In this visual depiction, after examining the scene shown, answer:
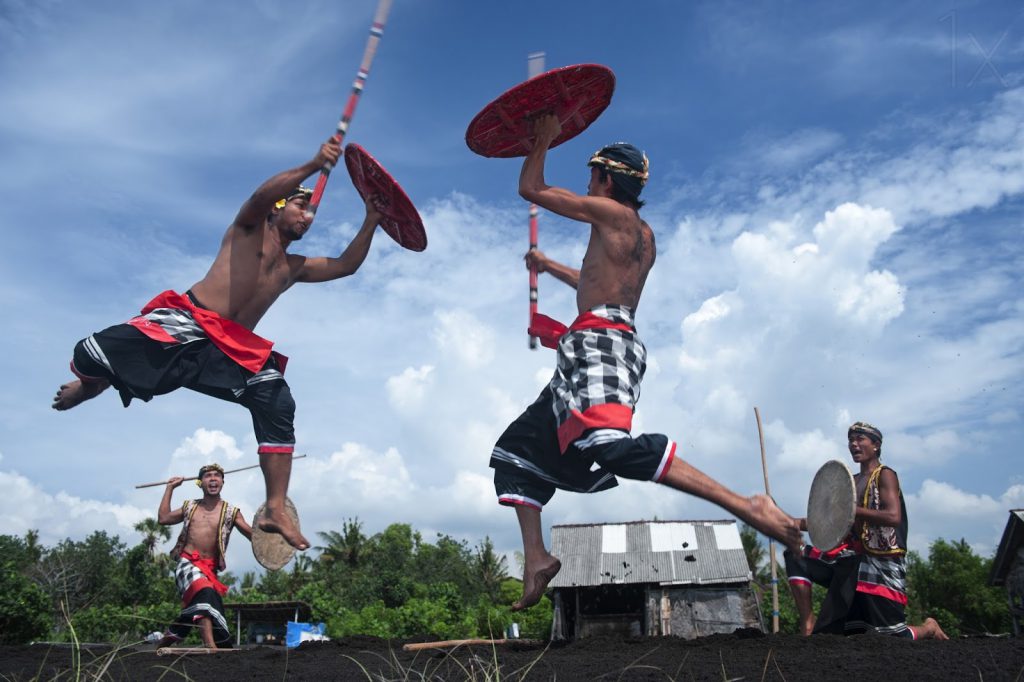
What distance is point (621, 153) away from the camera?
481 centimetres

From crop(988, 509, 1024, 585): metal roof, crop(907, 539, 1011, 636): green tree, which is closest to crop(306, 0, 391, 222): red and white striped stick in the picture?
crop(988, 509, 1024, 585): metal roof

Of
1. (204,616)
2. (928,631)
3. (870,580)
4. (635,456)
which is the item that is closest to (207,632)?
(204,616)

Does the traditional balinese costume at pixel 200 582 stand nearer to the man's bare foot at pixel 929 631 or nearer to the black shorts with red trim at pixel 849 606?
the black shorts with red trim at pixel 849 606

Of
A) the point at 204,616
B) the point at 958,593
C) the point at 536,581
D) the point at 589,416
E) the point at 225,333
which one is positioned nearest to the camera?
the point at 589,416

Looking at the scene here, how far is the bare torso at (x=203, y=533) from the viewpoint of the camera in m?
6.88

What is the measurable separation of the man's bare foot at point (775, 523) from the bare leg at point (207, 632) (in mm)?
4350

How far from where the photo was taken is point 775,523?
3803 mm

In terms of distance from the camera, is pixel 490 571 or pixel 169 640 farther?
pixel 490 571

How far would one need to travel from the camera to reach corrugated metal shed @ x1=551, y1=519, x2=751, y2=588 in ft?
77.1

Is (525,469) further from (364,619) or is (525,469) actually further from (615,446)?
(364,619)

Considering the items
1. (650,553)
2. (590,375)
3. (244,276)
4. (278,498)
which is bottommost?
(278,498)

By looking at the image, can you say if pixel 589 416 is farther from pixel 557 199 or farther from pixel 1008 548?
pixel 1008 548

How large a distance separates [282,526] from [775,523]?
3.12 meters

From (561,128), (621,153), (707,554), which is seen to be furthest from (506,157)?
(707,554)
